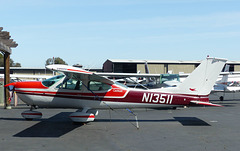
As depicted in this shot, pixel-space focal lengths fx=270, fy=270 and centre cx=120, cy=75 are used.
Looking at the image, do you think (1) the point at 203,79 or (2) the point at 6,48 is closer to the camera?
(1) the point at 203,79

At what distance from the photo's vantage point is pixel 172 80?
22.8 m

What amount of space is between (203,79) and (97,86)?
13.2 feet

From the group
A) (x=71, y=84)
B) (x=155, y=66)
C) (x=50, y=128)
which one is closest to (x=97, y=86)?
(x=71, y=84)

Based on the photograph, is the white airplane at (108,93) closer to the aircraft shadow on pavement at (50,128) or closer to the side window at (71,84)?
the side window at (71,84)

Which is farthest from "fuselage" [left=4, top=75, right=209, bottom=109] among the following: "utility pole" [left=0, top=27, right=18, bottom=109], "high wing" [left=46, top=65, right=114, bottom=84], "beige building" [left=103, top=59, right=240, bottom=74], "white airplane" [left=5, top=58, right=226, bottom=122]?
"beige building" [left=103, top=59, right=240, bottom=74]

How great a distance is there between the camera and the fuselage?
10133mm

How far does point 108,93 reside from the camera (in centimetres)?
1019

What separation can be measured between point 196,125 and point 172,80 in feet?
42.2

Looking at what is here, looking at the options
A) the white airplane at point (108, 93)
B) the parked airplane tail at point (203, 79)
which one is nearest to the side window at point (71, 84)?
the white airplane at point (108, 93)

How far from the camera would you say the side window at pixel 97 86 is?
10.2 m

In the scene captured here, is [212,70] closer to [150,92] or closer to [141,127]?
[150,92]

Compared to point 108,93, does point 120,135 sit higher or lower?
lower

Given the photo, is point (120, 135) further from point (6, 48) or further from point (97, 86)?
point (6, 48)

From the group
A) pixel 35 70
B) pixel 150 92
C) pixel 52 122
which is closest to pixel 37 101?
pixel 52 122
